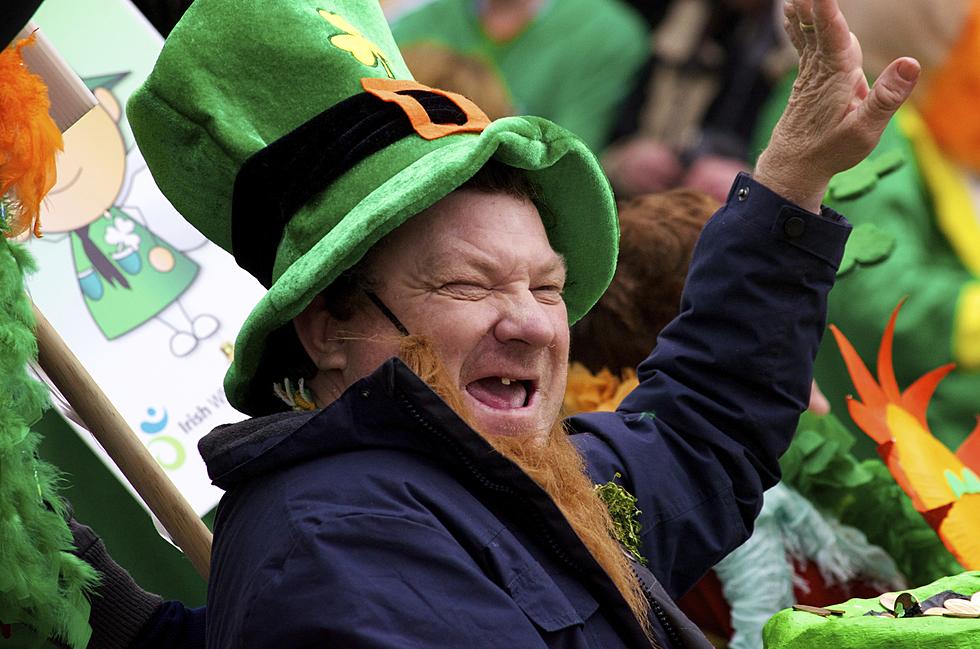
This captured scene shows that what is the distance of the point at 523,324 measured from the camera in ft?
6.12

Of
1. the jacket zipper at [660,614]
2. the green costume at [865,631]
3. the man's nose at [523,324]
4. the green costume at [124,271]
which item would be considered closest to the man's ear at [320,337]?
the man's nose at [523,324]

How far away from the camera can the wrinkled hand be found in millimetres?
2051

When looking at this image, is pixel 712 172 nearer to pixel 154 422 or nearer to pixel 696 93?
pixel 696 93

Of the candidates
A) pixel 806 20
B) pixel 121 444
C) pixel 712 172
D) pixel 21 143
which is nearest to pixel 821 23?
pixel 806 20

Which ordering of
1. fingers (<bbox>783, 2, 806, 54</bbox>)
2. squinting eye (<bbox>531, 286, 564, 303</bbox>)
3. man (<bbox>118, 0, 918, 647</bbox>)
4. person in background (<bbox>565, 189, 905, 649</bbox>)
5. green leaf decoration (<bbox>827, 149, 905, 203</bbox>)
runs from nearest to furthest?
man (<bbox>118, 0, 918, 647</bbox>)
squinting eye (<bbox>531, 286, 564, 303</bbox>)
fingers (<bbox>783, 2, 806, 54</bbox>)
person in background (<bbox>565, 189, 905, 649</bbox>)
green leaf decoration (<bbox>827, 149, 905, 203</bbox>)

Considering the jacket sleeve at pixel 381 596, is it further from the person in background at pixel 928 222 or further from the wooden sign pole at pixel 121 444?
the person in background at pixel 928 222

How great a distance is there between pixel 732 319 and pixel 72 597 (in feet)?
3.49

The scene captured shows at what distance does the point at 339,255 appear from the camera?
1.79 meters

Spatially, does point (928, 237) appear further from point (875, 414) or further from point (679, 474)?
point (679, 474)

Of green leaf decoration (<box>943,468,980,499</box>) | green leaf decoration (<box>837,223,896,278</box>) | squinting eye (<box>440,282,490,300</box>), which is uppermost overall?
squinting eye (<box>440,282,490,300</box>)

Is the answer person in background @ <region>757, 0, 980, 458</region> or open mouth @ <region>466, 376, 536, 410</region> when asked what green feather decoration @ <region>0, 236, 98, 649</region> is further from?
person in background @ <region>757, 0, 980, 458</region>

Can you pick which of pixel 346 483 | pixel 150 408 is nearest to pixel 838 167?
pixel 346 483

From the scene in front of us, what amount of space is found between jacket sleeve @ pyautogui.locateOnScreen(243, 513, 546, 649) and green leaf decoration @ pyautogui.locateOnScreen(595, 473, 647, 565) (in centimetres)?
45

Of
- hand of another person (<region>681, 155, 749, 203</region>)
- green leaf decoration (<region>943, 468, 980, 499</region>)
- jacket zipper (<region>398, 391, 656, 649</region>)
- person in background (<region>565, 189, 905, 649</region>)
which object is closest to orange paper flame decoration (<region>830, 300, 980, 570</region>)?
green leaf decoration (<region>943, 468, 980, 499</region>)
